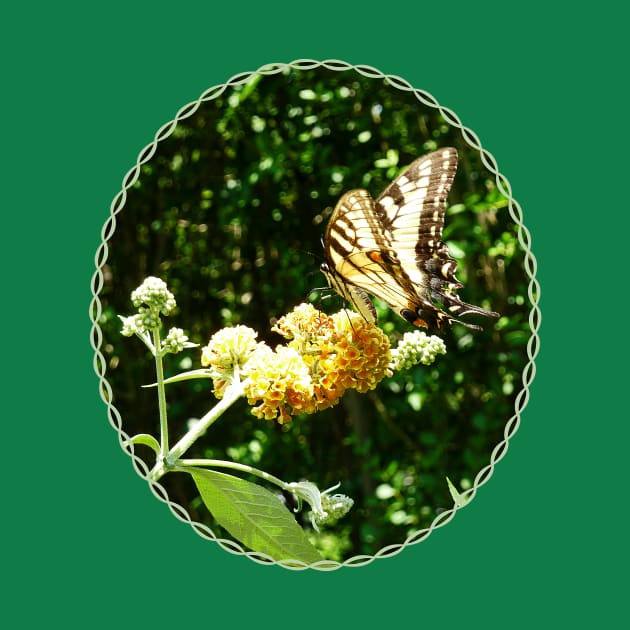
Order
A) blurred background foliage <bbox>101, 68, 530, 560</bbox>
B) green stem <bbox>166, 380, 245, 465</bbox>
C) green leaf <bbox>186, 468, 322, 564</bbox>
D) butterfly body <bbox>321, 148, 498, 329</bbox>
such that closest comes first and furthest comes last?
green stem <bbox>166, 380, 245, 465</bbox>
green leaf <bbox>186, 468, 322, 564</bbox>
butterfly body <bbox>321, 148, 498, 329</bbox>
blurred background foliage <bbox>101, 68, 530, 560</bbox>

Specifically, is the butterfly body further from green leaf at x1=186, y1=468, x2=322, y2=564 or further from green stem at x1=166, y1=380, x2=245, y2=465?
green leaf at x1=186, y1=468, x2=322, y2=564

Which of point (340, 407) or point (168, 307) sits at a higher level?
point (168, 307)

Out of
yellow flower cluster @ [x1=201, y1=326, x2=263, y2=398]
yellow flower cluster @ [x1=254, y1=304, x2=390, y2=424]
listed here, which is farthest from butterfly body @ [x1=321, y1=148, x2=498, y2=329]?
yellow flower cluster @ [x1=201, y1=326, x2=263, y2=398]

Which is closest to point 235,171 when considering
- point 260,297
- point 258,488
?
point 260,297

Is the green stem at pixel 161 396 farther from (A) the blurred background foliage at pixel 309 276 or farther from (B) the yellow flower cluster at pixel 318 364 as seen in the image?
(A) the blurred background foliage at pixel 309 276

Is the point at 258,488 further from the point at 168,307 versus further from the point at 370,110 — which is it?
the point at 370,110

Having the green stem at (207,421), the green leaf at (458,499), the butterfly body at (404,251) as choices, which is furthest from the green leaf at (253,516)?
the butterfly body at (404,251)

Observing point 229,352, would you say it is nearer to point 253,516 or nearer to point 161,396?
point 161,396

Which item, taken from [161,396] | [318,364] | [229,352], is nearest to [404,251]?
[318,364]
